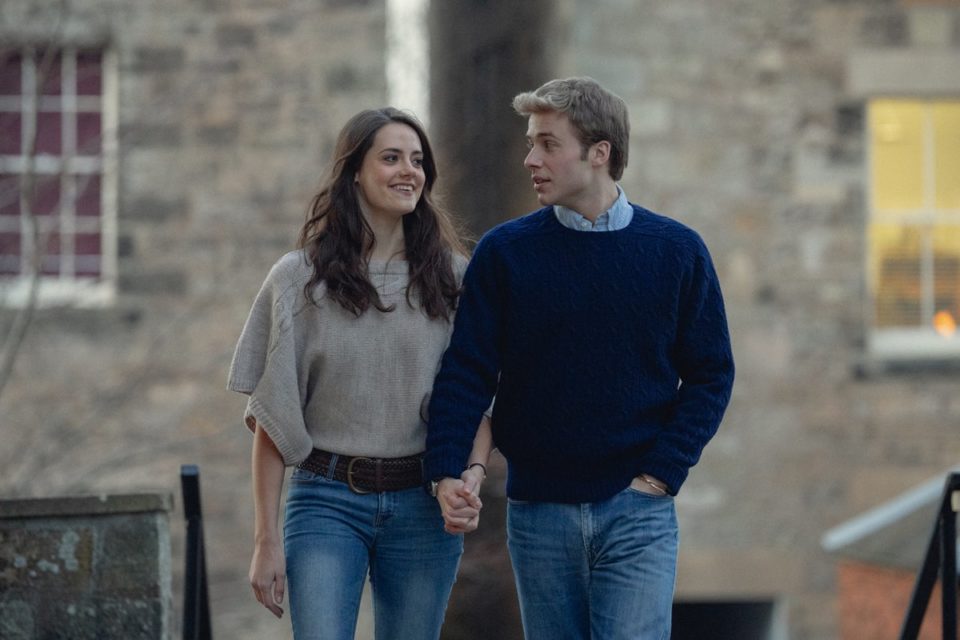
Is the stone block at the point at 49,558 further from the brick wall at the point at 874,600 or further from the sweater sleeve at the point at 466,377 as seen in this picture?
the brick wall at the point at 874,600

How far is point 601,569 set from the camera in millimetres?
3236

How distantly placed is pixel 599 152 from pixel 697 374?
1.62ft

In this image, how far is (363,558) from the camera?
10.7ft

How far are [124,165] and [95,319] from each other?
0.98m

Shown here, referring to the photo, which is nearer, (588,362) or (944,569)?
(588,362)

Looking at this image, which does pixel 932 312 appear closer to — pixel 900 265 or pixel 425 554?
pixel 900 265

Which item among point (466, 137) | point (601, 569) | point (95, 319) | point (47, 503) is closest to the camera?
point (601, 569)

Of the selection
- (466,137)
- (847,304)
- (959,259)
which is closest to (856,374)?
(847,304)

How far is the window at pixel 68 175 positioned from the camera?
993 centimetres

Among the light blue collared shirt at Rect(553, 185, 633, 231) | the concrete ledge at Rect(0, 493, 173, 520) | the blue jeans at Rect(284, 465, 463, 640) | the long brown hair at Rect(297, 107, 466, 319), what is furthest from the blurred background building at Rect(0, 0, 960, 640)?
the blue jeans at Rect(284, 465, 463, 640)

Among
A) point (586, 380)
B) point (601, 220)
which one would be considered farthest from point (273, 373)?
point (601, 220)

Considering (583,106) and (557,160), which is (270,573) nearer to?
(557,160)

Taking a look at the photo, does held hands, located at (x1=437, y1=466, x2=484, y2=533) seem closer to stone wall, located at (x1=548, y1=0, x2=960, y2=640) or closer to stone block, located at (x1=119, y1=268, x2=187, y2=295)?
stone wall, located at (x1=548, y1=0, x2=960, y2=640)

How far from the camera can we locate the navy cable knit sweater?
326cm
